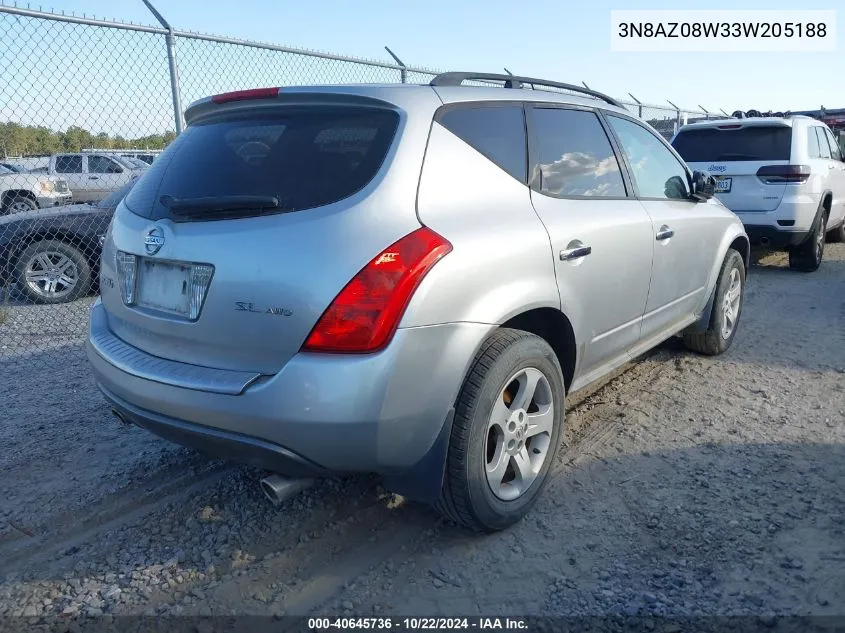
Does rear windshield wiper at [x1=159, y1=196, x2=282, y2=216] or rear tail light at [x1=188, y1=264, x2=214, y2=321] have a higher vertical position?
rear windshield wiper at [x1=159, y1=196, x2=282, y2=216]

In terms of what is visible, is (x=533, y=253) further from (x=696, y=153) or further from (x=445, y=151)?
(x=696, y=153)

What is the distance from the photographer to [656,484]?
10.2 ft

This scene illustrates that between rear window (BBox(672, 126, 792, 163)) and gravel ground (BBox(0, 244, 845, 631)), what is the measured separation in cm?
464

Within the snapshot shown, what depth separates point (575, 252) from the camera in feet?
9.62

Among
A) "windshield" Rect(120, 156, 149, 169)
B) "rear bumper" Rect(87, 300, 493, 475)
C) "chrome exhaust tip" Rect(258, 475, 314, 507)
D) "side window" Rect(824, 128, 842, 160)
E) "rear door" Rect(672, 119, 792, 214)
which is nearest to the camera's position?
"rear bumper" Rect(87, 300, 493, 475)

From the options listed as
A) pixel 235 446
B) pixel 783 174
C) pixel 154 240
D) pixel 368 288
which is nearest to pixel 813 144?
pixel 783 174

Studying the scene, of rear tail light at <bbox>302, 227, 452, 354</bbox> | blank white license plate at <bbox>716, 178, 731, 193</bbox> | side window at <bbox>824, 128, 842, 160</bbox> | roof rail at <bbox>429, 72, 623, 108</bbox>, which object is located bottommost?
rear tail light at <bbox>302, 227, 452, 354</bbox>

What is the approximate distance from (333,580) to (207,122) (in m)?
1.95

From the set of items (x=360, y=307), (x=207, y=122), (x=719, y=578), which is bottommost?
(x=719, y=578)

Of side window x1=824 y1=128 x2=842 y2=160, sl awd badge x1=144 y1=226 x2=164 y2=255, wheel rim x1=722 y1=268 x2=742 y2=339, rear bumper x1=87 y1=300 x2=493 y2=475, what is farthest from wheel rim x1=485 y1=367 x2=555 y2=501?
side window x1=824 y1=128 x2=842 y2=160

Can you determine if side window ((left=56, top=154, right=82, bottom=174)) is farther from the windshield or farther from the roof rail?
the roof rail

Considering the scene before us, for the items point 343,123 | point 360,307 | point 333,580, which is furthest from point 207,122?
point 333,580

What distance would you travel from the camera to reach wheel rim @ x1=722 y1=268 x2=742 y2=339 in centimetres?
489

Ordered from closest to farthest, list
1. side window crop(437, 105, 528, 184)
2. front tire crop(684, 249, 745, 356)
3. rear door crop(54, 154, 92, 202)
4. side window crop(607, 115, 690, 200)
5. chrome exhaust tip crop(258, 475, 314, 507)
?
chrome exhaust tip crop(258, 475, 314, 507)
side window crop(437, 105, 528, 184)
side window crop(607, 115, 690, 200)
front tire crop(684, 249, 745, 356)
rear door crop(54, 154, 92, 202)
